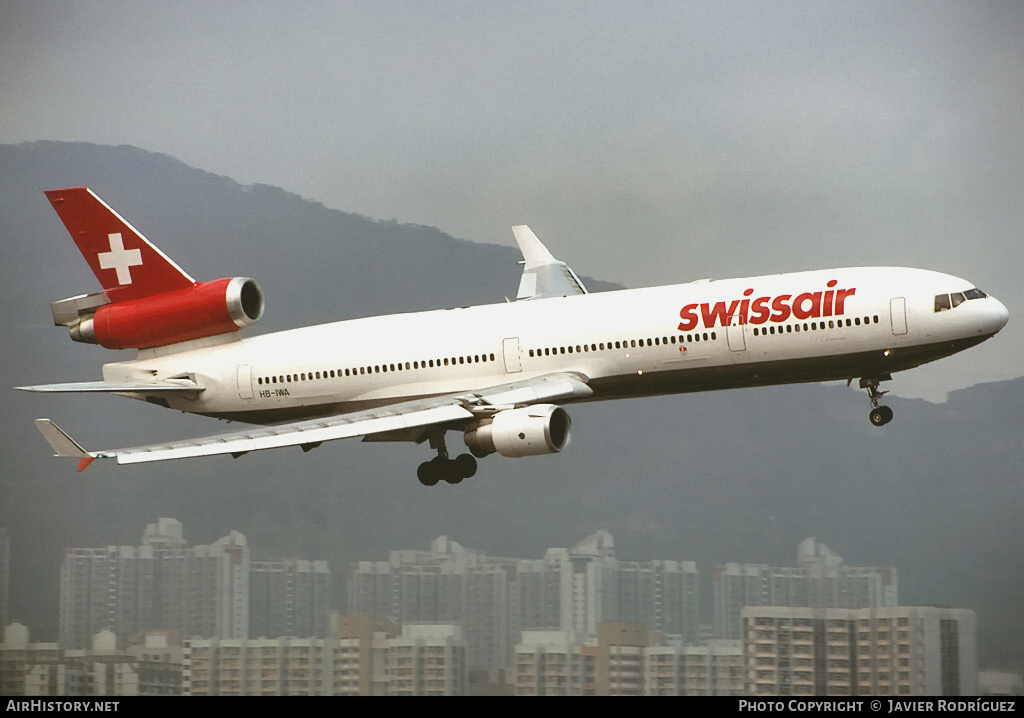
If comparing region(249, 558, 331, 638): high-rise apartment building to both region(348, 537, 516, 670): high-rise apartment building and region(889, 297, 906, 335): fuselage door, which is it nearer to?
region(348, 537, 516, 670): high-rise apartment building

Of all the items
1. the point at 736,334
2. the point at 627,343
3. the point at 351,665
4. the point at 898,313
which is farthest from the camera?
the point at 351,665

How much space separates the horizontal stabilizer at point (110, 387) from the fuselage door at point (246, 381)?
100 centimetres

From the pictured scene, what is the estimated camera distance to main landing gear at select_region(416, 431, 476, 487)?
27219 millimetres

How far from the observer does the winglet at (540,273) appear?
30.6m

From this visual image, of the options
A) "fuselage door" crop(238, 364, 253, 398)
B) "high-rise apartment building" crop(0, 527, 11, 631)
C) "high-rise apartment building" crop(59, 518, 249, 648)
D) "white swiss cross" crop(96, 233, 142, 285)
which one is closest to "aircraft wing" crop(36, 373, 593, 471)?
"fuselage door" crop(238, 364, 253, 398)

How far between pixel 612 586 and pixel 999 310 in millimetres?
12804

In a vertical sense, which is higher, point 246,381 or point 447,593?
point 246,381

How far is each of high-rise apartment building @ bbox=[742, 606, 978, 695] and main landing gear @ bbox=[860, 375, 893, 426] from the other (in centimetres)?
799

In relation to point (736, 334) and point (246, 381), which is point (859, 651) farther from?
point (246, 381)

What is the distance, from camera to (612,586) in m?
32.9

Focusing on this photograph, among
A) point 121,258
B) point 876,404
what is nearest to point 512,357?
point 876,404

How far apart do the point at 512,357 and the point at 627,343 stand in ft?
7.97

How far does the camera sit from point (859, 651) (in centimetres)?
3241
